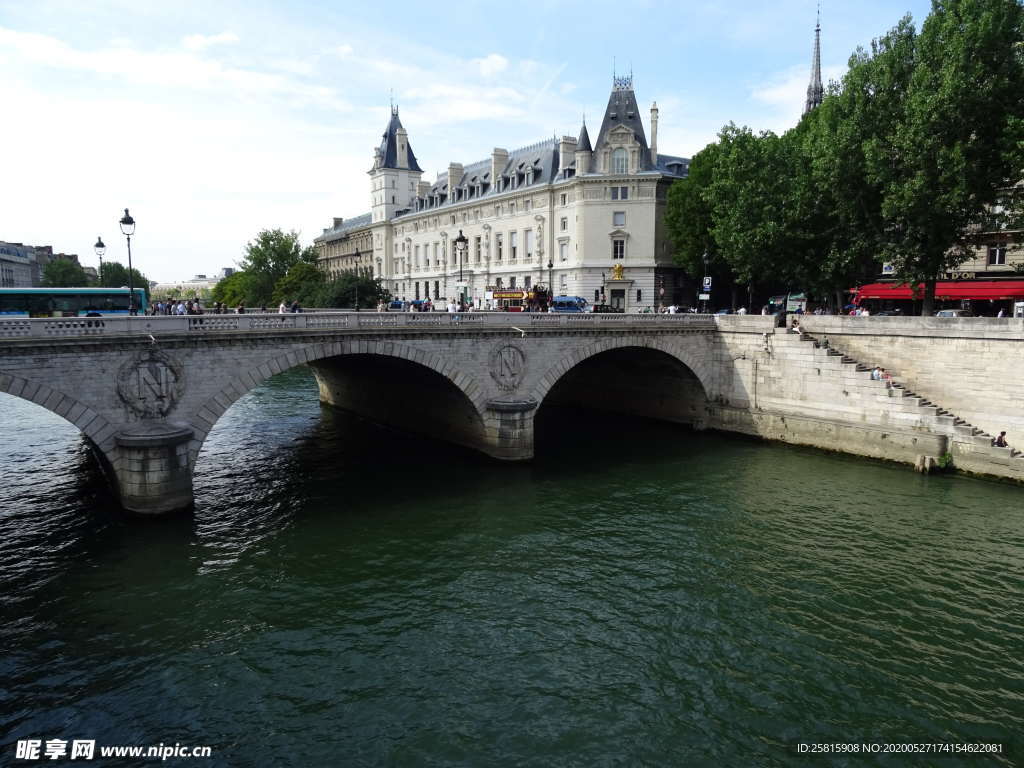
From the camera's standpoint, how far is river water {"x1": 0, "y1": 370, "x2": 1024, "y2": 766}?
1309 cm

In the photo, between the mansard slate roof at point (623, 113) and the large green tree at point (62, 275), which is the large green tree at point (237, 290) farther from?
the mansard slate roof at point (623, 113)

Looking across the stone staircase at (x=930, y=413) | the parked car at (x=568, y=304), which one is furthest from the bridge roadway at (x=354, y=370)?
the parked car at (x=568, y=304)

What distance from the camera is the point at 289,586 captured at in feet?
61.9

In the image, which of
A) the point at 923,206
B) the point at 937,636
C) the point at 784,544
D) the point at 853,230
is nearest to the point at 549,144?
the point at 853,230

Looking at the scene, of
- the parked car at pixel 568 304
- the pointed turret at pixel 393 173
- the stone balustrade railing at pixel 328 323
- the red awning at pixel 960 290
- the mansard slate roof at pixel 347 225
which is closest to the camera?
the stone balustrade railing at pixel 328 323

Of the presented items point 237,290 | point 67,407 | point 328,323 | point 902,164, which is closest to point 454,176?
point 237,290

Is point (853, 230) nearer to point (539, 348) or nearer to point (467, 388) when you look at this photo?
point (539, 348)

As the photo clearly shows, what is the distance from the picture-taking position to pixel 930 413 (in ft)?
Answer: 99.8

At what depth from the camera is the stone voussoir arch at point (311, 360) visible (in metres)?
24.1

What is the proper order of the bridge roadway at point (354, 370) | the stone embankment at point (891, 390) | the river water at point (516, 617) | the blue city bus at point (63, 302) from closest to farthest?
the river water at point (516, 617), the bridge roadway at point (354, 370), the stone embankment at point (891, 390), the blue city bus at point (63, 302)

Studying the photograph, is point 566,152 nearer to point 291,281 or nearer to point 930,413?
point 291,281

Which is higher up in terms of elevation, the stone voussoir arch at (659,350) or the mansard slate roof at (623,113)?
the mansard slate roof at (623,113)

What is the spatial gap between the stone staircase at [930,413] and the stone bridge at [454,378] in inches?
3.4

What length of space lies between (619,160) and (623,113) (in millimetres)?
4614
